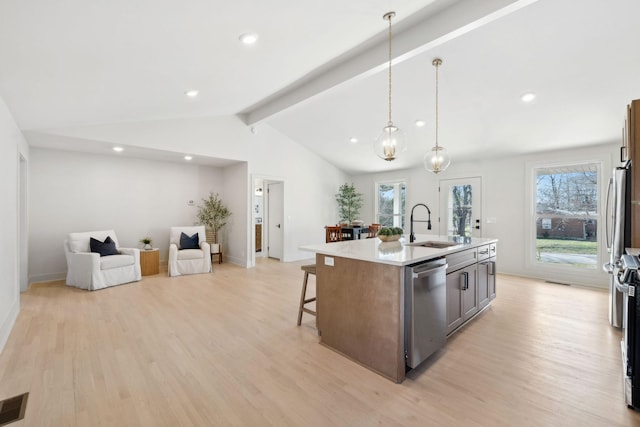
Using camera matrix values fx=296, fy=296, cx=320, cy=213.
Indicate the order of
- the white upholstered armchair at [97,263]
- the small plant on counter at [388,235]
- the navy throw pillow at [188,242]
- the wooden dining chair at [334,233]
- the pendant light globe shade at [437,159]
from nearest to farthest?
1. the small plant on counter at [388,235]
2. the pendant light globe shade at [437,159]
3. the white upholstered armchair at [97,263]
4. the navy throw pillow at [188,242]
5. the wooden dining chair at [334,233]

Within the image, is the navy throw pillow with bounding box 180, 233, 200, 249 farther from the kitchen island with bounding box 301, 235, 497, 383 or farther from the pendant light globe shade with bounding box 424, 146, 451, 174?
the pendant light globe shade with bounding box 424, 146, 451, 174

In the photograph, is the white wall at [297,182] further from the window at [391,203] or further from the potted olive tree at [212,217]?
the window at [391,203]

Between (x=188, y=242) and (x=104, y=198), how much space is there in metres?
1.75

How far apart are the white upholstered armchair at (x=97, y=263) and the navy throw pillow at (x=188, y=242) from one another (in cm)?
87

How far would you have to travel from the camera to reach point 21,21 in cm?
166

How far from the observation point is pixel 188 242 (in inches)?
232

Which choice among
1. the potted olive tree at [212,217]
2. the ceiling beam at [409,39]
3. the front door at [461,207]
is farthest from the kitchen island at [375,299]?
the potted olive tree at [212,217]

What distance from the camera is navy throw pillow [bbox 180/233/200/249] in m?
5.86

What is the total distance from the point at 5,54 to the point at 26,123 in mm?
2318

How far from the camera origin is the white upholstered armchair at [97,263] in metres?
4.52

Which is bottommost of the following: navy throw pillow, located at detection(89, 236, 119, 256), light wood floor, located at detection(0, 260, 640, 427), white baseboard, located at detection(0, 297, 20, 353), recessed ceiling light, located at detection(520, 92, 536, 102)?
light wood floor, located at detection(0, 260, 640, 427)

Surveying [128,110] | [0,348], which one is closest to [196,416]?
[0,348]

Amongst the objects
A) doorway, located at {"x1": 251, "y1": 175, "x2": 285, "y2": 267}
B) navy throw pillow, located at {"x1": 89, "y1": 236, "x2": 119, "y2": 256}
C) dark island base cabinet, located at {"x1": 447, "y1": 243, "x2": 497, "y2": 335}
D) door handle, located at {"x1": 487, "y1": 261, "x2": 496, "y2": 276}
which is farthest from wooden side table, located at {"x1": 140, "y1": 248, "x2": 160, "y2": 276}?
door handle, located at {"x1": 487, "y1": 261, "x2": 496, "y2": 276}

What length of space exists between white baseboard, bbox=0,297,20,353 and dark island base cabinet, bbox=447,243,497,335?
4081mm
